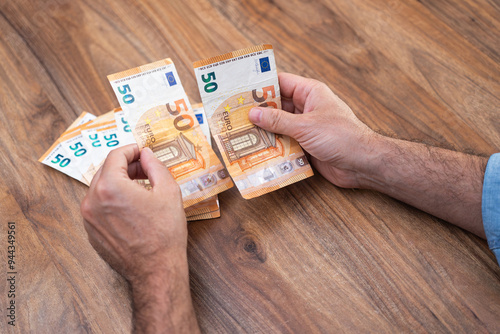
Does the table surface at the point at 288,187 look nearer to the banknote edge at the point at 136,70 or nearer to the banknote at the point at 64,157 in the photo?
the banknote at the point at 64,157

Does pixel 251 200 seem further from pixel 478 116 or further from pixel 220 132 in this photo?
pixel 478 116

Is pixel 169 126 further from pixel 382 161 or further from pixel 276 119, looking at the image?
pixel 382 161

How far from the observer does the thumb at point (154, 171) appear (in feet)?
2.64

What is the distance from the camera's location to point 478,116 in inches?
41.3

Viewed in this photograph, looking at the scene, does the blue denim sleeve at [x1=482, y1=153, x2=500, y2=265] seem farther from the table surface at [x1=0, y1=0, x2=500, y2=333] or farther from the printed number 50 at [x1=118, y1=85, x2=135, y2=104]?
the printed number 50 at [x1=118, y1=85, x2=135, y2=104]

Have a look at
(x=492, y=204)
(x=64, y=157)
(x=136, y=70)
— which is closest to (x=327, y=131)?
(x=492, y=204)

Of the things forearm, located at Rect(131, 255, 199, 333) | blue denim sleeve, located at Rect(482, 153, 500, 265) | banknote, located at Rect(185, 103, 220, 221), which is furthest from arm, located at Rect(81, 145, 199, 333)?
blue denim sleeve, located at Rect(482, 153, 500, 265)

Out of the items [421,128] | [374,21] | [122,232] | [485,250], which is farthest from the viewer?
[374,21]

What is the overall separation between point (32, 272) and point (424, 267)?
916 mm

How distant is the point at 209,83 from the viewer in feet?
3.05

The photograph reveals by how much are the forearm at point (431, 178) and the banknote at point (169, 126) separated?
39cm

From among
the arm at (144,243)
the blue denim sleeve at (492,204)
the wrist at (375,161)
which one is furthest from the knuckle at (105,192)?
the blue denim sleeve at (492,204)

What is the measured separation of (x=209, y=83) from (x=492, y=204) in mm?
722

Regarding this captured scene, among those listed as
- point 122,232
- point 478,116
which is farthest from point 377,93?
point 122,232
